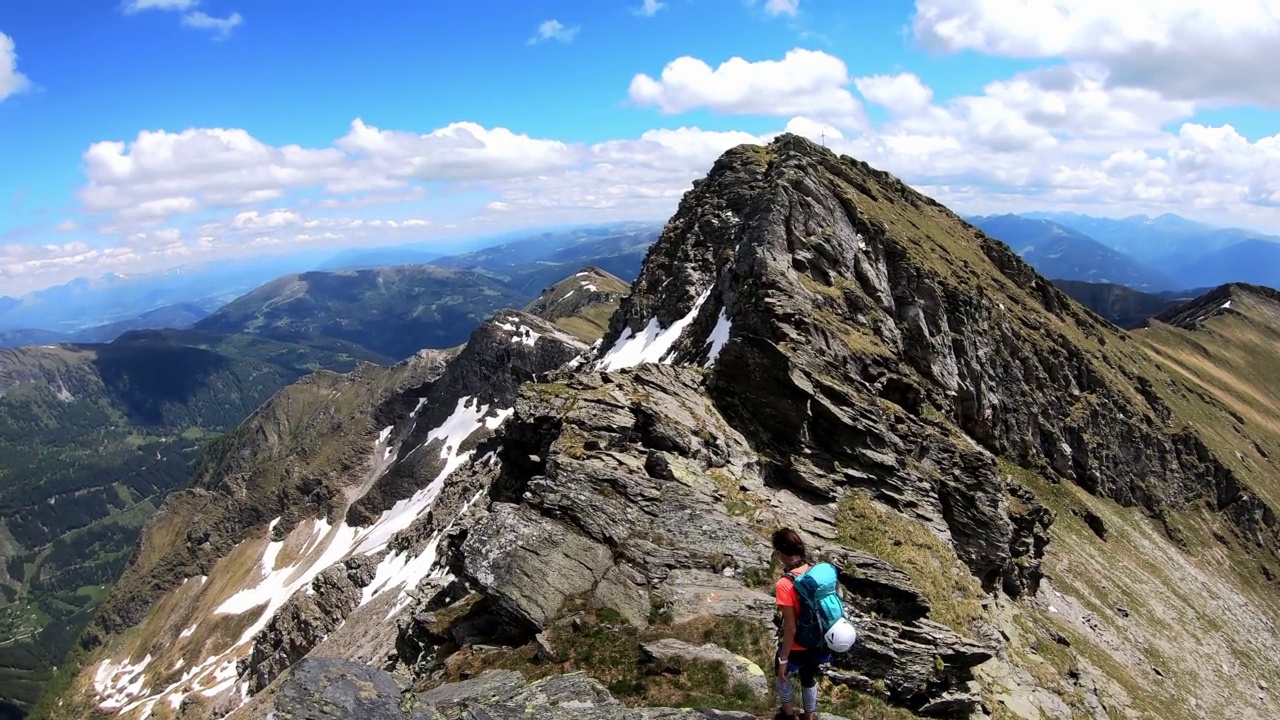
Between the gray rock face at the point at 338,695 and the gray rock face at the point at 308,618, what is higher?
the gray rock face at the point at 338,695

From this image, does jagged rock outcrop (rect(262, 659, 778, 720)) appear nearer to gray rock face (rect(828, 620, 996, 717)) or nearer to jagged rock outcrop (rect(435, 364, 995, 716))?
jagged rock outcrop (rect(435, 364, 995, 716))

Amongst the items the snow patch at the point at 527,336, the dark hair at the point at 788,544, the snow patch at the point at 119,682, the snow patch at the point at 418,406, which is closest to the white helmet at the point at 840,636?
the dark hair at the point at 788,544

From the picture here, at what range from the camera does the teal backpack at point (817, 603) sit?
38.7ft

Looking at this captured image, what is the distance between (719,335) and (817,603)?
3808 centimetres

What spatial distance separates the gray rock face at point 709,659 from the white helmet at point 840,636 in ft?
14.5

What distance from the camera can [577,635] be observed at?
1772 centimetres

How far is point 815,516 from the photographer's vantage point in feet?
89.6

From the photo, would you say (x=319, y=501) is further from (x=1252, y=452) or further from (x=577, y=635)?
(x=1252, y=452)

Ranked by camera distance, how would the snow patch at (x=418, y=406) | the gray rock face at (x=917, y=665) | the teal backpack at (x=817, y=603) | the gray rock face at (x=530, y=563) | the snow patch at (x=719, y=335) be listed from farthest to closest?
the snow patch at (x=418, y=406), the snow patch at (x=719, y=335), the gray rock face at (x=530, y=563), the gray rock face at (x=917, y=665), the teal backpack at (x=817, y=603)

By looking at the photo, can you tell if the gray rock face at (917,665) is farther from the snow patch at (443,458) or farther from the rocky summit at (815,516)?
the snow patch at (443,458)

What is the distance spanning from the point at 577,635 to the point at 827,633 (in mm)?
8082

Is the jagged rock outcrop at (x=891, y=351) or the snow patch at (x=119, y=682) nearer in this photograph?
the jagged rock outcrop at (x=891, y=351)

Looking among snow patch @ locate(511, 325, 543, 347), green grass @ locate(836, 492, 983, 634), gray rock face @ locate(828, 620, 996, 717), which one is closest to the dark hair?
gray rock face @ locate(828, 620, 996, 717)

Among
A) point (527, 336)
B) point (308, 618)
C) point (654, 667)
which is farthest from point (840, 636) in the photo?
point (527, 336)
